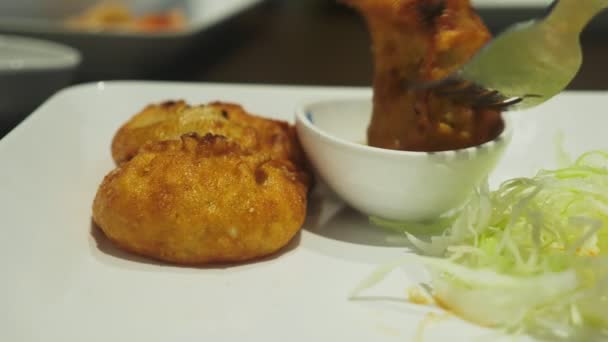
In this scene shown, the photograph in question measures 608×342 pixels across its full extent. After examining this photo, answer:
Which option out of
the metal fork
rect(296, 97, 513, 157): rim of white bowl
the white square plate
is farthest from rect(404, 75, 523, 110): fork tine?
the white square plate

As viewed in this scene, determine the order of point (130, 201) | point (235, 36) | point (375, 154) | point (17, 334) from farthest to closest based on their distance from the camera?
point (235, 36) < point (375, 154) < point (130, 201) < point (17, 334)

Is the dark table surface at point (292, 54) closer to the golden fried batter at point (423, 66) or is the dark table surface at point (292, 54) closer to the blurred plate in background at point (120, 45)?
the blurred plate in background at point (120, 45)

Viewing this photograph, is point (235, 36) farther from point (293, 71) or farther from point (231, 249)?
point (231, 249)

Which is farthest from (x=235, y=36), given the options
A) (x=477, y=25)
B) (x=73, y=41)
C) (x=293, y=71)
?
(x=477, y=25)

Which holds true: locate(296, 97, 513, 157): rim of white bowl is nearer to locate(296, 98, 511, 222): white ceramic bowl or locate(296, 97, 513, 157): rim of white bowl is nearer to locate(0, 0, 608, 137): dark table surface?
locate(296, 98, 511, 222): white ceramic bowl

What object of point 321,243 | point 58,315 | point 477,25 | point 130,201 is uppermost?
point 477,25

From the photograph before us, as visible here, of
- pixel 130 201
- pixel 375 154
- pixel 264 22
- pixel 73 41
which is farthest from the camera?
pixel 264 22
